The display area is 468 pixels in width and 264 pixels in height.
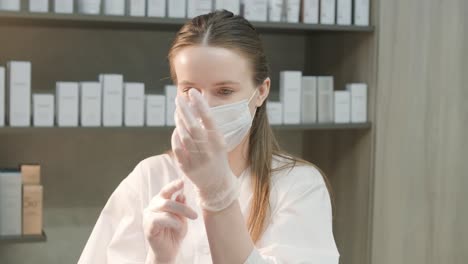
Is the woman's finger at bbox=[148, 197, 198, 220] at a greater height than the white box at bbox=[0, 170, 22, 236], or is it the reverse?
the woman's finger at bbox=[148, 197, 198, 220]

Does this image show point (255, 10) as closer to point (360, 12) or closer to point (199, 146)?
point (360, 12)

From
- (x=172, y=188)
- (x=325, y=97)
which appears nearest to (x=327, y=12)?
(x=325, y=97)

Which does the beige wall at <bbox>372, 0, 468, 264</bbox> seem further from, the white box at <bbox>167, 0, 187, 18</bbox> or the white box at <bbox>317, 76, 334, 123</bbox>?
the white box at <bbox>167, 0, 187, 18</bbox>

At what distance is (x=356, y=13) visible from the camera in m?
2.96

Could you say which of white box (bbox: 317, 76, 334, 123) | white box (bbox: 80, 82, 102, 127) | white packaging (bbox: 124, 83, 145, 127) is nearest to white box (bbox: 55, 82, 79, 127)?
white box (bbox: 80, 82, 102, 127)

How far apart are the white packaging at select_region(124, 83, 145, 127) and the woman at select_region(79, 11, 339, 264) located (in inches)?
25.5

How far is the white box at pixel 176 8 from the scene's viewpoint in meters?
2.70

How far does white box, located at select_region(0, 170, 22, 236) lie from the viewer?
2.64 meters

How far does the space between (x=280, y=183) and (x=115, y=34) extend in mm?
1383

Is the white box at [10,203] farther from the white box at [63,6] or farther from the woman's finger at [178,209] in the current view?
the woman's finger at [178,209]

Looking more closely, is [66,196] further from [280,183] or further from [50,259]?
[280,183]

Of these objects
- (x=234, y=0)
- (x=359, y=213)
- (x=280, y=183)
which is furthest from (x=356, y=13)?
(x=280, y=183)

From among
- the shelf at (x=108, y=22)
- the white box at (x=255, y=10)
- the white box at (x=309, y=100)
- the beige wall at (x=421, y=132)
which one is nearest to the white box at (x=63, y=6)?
the shelf at (x=108, y=22)

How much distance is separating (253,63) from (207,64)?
0.19 m
